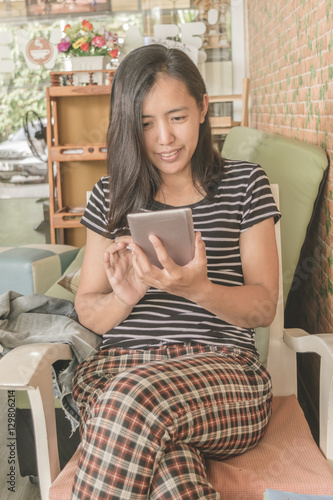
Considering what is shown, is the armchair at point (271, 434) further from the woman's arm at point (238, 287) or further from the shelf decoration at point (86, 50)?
the shelf decoration at point (86, 50)

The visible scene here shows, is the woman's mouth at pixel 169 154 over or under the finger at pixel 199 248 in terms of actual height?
over

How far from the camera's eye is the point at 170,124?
3.88ft

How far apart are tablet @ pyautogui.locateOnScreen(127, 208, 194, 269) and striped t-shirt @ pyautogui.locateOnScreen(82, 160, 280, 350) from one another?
0.19 m

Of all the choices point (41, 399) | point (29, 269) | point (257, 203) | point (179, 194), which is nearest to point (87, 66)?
point (29, 269)

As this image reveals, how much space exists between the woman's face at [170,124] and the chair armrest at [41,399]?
17.4 inches

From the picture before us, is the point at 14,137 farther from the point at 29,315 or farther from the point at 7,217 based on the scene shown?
the point at 29,315

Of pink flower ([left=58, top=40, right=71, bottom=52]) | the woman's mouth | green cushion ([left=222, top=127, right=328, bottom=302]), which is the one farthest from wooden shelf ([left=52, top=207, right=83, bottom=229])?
the woman's mouth

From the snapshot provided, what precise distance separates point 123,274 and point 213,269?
0.19 m

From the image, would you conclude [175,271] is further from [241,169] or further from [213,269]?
[241,169]

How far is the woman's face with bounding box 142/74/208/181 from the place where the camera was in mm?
1166

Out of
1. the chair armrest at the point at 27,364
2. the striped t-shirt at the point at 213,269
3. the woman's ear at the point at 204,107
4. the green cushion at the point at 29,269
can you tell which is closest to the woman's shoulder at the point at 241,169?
the striped t-shirt at the point at 213,269

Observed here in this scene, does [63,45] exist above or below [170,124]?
above

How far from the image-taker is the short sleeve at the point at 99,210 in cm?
128

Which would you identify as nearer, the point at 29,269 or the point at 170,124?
the point at 170,124
